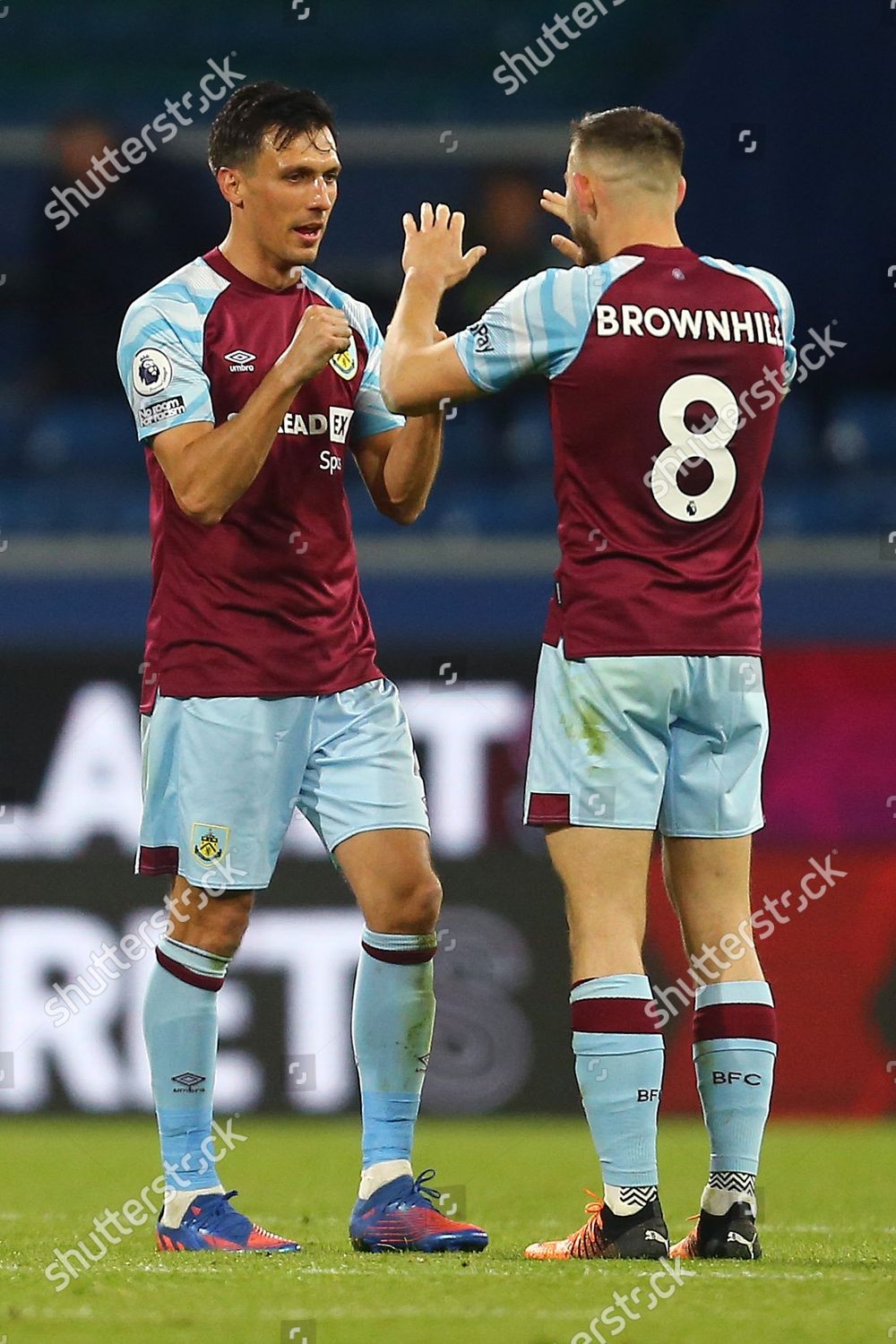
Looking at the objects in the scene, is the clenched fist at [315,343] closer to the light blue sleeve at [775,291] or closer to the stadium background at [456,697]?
the light blue sleeve at [775,291]

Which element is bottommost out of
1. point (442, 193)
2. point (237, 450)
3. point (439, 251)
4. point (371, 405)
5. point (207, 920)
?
point (207, 920)

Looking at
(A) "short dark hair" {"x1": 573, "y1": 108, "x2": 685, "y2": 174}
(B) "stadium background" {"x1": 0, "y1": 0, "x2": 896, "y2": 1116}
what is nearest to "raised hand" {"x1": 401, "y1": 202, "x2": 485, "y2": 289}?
(A) "short dark hair" {"x1": 573, "y1": 108, "x2": 685, "y2": 174}

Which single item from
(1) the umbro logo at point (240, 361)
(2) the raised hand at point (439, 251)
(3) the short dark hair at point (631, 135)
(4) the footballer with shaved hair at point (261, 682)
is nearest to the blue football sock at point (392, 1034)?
(4) the footballer with shaved hair at point (261, 682)

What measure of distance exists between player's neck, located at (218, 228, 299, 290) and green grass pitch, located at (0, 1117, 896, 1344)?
188 cm

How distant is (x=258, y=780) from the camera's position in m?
4.26

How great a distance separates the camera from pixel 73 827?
7.48 m

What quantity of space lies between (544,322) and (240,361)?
71 cm

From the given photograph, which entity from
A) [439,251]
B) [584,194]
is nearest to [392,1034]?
[439,251]

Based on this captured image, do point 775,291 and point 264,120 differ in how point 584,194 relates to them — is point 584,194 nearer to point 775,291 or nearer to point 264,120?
point 775,291

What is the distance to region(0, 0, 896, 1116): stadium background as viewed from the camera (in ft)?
24.2

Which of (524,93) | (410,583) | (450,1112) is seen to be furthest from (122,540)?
(524,93)

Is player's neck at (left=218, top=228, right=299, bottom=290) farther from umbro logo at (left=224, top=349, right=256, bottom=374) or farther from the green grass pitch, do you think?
the green grass pitch

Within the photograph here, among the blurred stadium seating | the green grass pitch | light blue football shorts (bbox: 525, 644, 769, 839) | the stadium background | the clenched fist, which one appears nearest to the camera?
the green grass pitch

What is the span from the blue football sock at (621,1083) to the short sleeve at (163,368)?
52.3 inches
